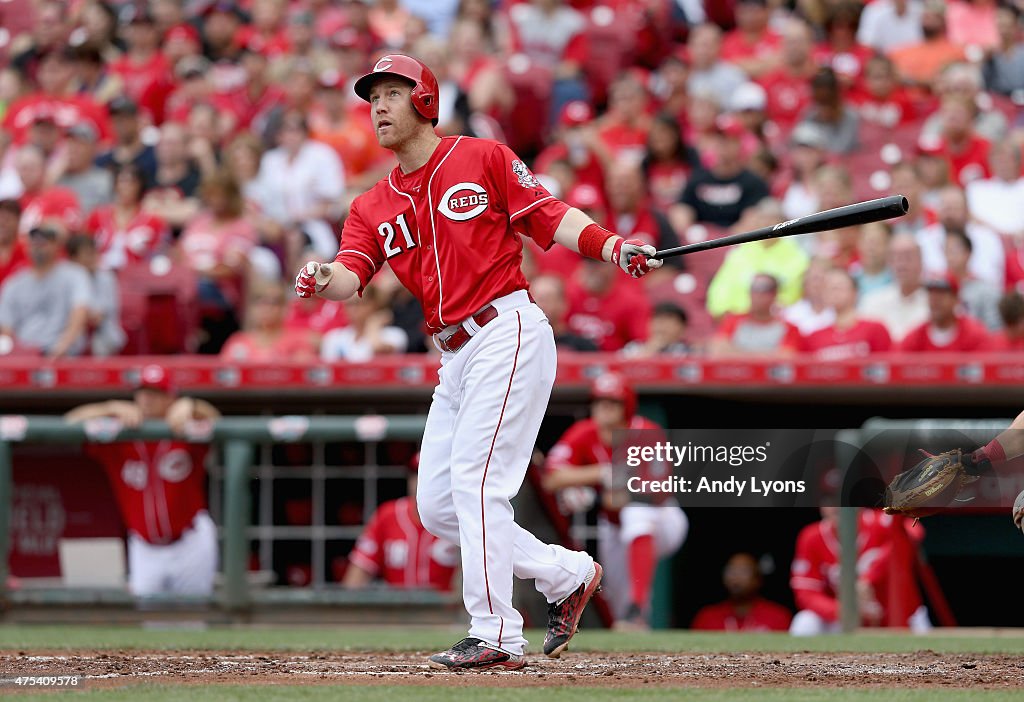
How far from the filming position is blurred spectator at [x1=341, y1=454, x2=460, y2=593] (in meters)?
7.84

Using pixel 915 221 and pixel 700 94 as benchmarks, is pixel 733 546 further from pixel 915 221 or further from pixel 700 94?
pixel 700 94

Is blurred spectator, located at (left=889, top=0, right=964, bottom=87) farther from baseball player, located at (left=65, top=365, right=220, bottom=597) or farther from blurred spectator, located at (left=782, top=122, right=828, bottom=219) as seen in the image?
baseball player, located at (left=65, top=365, right=220, bottom=597)

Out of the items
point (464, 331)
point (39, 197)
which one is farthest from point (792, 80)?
point (464, 331)

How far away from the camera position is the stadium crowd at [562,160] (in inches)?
354

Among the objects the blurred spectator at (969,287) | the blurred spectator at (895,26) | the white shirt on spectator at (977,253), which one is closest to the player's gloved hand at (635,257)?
the blurred spectator at (969,287)

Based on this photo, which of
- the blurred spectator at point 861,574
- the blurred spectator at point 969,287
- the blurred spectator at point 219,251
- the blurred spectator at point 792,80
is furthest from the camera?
the blurred spectator at point 792,80

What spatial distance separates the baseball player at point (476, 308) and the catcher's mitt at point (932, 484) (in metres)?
0.98

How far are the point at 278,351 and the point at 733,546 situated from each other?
2695mm

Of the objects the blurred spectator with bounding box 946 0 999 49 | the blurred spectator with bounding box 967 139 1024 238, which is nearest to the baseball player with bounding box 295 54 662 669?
the blurred spectator with bounding box 967 139 1024 238

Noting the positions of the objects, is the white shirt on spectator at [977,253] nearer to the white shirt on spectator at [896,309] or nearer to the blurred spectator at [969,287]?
the blurred spectator at [969,287]

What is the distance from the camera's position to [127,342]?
9.42 meters

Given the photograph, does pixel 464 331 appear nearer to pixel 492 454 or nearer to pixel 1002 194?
pixel 492 454

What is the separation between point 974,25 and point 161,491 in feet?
23.1

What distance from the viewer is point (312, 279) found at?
4.59 m
